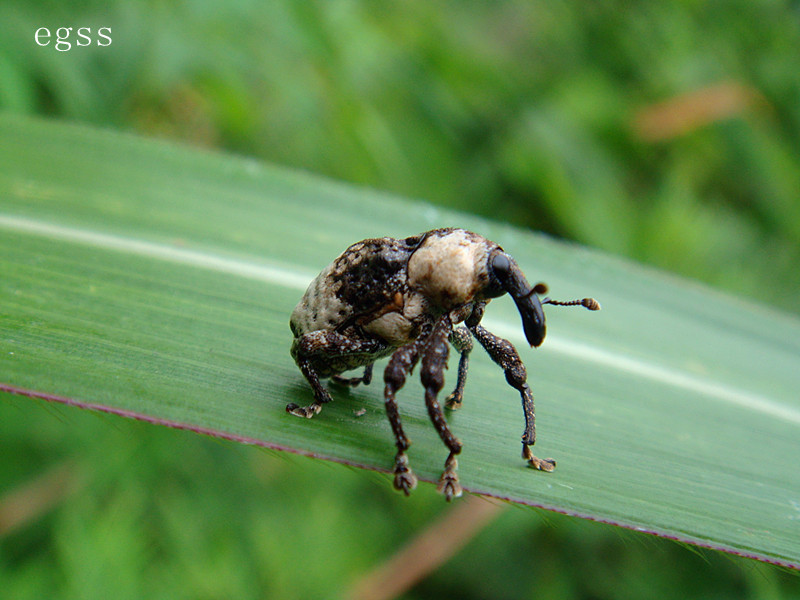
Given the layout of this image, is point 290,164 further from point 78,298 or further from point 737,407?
point 737,407

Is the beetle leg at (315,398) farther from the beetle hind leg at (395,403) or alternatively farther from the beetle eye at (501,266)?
the beetle eye at (501,266)

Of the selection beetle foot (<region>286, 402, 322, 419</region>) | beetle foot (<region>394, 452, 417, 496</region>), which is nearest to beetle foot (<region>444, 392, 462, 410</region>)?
beetle foot (<region>394, 452, 417, 496</region>)

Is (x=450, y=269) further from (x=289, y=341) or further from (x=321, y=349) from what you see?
(x=289, y=341)

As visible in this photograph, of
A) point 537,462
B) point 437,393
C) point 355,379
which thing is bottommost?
point 355,379

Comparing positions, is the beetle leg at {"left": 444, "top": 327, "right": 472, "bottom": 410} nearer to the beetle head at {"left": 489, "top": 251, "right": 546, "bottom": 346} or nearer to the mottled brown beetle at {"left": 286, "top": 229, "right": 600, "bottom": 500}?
the mottled brown beetle at {"left": 286, "top": 229, "right": 600, "bottom": 500}

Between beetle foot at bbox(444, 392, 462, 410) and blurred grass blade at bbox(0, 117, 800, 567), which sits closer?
blurred grass blade at bbox(0, 117, 800, 567)

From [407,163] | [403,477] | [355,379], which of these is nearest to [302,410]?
[403,477]
